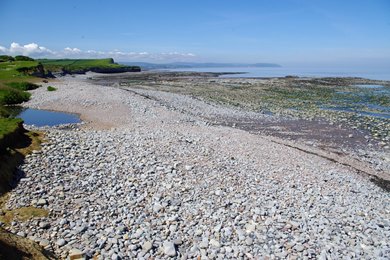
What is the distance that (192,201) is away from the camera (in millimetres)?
12805

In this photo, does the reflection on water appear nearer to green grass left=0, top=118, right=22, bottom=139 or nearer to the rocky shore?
the rocky shore

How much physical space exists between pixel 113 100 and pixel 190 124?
46.9ft

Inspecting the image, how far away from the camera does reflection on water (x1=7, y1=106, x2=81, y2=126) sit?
27.9 meters

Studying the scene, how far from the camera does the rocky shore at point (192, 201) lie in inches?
395

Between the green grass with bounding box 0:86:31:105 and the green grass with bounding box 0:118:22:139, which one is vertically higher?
the green grass with bounding box 0:118:22:139

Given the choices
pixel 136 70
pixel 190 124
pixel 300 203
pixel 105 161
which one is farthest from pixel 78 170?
pixel 136 70

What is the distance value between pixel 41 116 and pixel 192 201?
24060 mm

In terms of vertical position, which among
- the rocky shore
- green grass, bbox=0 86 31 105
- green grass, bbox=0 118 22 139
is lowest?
the rocky shore

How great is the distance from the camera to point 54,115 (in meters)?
31.5

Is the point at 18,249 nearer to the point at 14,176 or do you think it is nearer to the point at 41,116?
the point at 14,176

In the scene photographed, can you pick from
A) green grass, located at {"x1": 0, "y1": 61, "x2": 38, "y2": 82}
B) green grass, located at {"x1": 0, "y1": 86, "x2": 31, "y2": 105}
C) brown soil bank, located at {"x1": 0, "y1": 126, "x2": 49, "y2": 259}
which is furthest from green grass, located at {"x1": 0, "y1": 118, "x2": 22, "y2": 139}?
green grass, located at {"x1": 0, "y1": 61, "x2": 38, "y2": 82}

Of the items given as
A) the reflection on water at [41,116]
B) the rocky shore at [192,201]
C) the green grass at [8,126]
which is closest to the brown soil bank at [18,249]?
the rocky shore at [192,201]

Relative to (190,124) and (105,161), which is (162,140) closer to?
(105,161)

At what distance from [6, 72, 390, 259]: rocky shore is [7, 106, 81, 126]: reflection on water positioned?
9.14 metres
